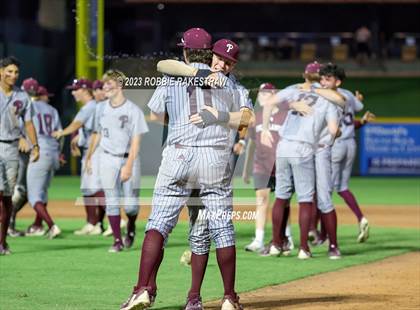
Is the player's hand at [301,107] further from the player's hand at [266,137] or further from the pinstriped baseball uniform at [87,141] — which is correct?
the pinstriped baseball uniform at [87,141]

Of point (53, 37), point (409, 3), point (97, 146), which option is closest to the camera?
point (97, 146)

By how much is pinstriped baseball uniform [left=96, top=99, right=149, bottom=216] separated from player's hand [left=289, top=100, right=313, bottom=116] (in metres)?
1.86

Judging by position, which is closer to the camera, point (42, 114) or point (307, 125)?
point (307, 125)

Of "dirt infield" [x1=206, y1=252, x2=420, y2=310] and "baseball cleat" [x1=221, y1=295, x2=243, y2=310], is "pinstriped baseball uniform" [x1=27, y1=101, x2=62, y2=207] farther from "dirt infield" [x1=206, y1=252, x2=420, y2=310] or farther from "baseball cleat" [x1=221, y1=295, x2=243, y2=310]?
"baseball cleat" [x1=221, y1=295, x2=243, y2=310]

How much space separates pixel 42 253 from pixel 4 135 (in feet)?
4.96

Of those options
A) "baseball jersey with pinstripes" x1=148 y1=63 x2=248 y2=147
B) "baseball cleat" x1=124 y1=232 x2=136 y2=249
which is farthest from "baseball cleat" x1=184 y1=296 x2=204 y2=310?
"baseball cleat" x1=124 y1=232 x2=136 y2=249

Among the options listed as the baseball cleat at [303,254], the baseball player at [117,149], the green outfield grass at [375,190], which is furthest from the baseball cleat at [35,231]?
the green outfield grass at [375,190]

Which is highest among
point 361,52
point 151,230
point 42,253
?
point 361,52

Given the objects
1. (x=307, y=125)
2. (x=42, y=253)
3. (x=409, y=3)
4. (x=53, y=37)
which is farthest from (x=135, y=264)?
(x=409, y=3)

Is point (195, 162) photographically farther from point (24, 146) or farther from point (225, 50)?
point (24, 146)

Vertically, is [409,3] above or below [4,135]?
above

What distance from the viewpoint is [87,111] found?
15.0m

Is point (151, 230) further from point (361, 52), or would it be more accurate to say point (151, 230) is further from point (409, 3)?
point (409, 3)

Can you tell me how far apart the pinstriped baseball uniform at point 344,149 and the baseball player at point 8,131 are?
167 inches
